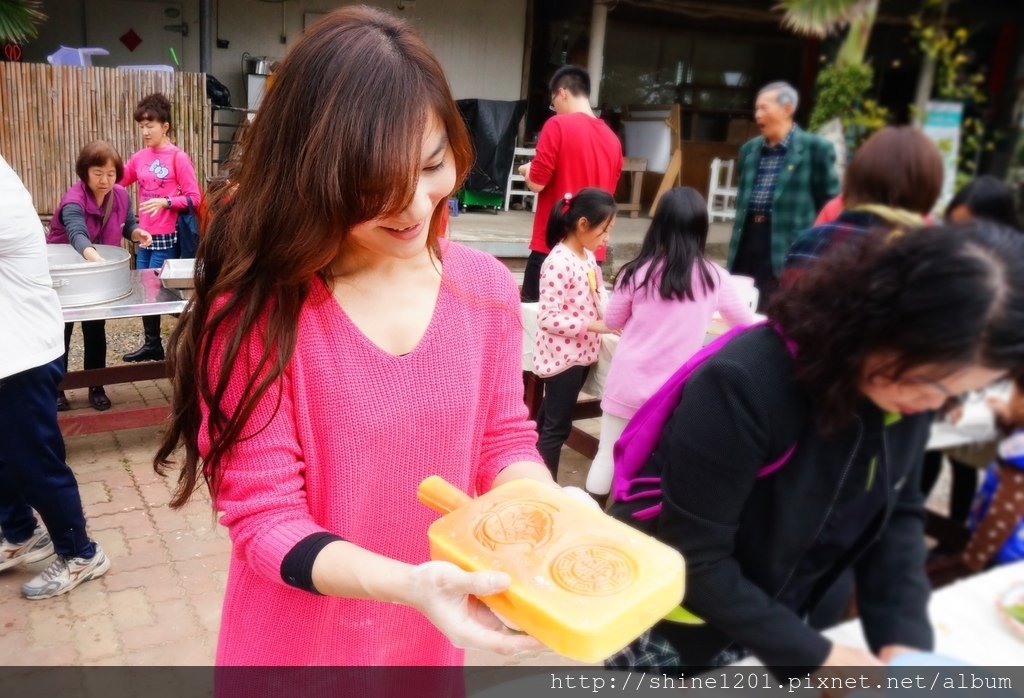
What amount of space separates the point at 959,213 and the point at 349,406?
0.55 m

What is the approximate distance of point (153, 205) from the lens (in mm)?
3643

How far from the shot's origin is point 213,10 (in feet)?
19.6

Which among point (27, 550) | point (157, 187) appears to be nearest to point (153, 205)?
point (157, 187)

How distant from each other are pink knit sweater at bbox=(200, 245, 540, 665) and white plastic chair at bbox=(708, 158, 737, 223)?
335 millimetres

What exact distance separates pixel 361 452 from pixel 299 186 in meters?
0.27

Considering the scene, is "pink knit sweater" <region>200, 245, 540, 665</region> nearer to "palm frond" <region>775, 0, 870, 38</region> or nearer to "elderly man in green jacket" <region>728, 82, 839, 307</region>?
"elderly man in green jacket" <region>728, 82, 839, 307</region>

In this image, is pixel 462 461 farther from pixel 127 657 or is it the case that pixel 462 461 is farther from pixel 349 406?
pixel 127 657

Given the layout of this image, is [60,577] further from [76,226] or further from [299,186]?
[299,186]

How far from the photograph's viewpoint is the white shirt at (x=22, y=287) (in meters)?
1.67

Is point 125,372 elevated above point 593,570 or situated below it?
below

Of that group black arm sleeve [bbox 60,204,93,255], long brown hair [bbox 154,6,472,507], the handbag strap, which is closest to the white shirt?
black arm sleeve [bbox 60,204,93,255]

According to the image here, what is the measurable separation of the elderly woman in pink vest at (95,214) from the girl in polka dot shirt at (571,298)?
78.9 inches

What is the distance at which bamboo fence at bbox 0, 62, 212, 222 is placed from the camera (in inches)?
192

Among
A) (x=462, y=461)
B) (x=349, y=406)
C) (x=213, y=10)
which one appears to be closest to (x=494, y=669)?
(x=462, y=461)
